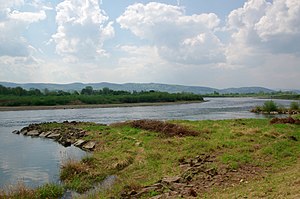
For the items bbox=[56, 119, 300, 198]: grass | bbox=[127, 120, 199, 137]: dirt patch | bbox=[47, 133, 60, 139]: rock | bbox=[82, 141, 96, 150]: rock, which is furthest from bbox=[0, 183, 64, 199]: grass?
bbox=[47, 133, 60, 139]: rock

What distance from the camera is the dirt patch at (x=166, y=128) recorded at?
76.2 ft

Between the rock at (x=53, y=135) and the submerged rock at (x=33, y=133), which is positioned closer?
the rock at (x=53, y=135)

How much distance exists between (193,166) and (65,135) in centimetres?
1980

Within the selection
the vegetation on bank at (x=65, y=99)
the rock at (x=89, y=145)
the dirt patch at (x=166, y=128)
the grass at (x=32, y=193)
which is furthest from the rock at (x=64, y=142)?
the vegetation on bank at (x=65, y=99)

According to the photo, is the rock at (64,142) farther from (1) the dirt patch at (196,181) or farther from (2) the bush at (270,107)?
(2) the bush at (270,107)

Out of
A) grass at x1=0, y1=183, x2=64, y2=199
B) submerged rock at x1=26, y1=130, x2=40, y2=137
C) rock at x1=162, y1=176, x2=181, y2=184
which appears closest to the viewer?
rock at x1=162, y1=176, x2=181, y2=184

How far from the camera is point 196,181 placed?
12609mm

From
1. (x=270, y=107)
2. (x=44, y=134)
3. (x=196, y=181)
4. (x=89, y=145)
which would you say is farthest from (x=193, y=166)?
(x=270, y=107)

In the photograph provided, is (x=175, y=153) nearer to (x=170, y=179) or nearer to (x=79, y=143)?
(x=170, y=179)

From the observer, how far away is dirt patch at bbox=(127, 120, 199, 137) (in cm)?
2322

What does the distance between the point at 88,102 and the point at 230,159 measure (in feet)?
320

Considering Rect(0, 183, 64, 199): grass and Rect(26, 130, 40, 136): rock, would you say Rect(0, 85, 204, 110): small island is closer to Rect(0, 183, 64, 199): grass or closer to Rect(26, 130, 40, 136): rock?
Rect(26, 130, 40, 136): rock

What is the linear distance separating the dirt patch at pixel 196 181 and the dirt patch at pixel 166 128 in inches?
325

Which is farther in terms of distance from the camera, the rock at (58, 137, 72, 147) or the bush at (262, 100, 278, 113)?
the bush at (262, 100, 278, 113)
